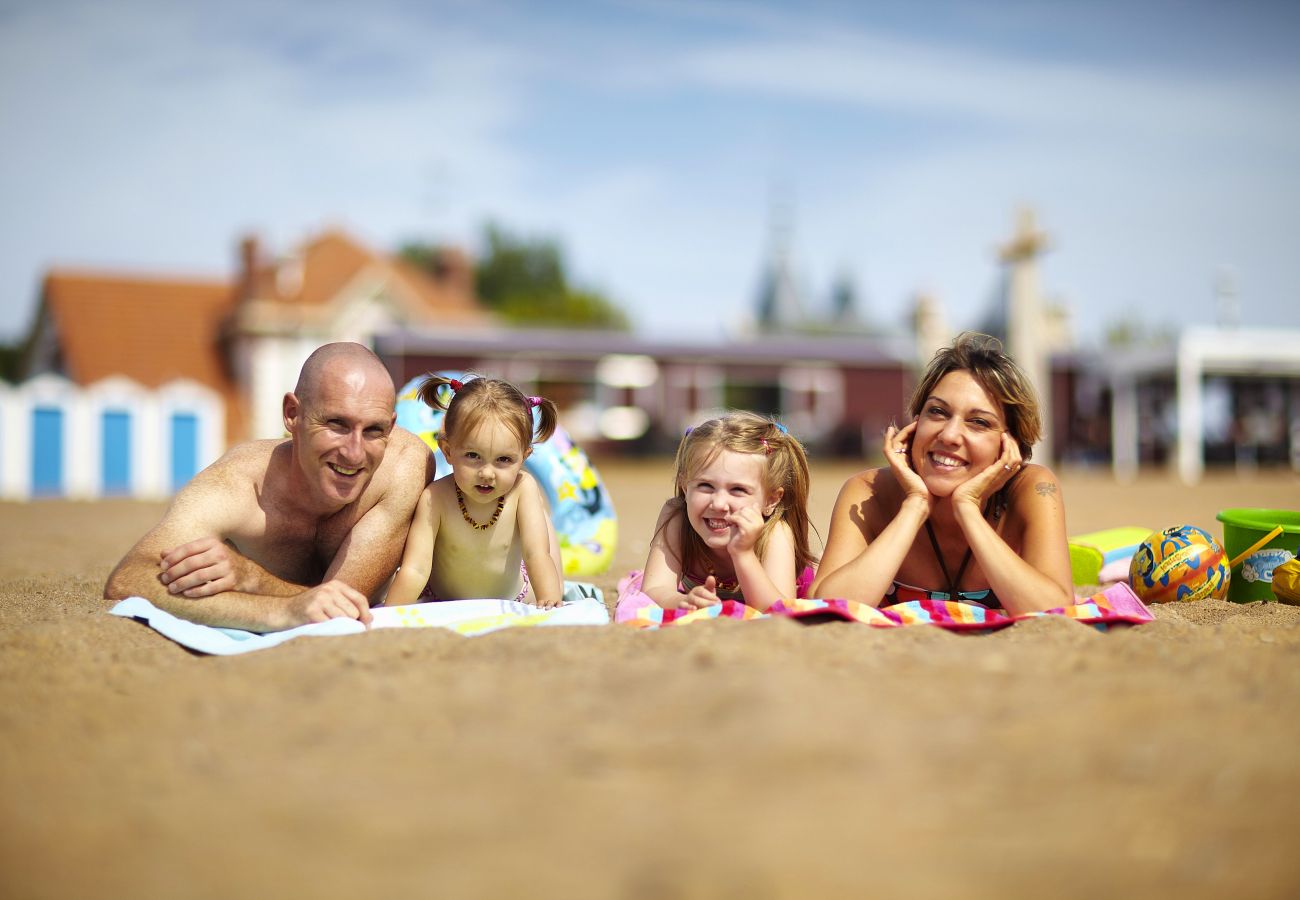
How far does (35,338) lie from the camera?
104 feet

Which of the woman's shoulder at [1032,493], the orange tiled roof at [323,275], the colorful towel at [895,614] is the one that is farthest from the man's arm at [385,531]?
the orange tiled roof at [323,275]

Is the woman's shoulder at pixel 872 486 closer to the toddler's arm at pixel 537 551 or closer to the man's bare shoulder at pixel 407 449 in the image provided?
the toddler's arm at pixel 537 551

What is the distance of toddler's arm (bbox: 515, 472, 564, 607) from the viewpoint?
4.10 meters

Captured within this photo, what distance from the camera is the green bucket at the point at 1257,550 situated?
466 centimetres

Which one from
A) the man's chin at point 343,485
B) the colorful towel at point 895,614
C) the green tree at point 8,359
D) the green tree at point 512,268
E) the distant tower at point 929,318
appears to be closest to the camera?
the colorful towel at point 895,614

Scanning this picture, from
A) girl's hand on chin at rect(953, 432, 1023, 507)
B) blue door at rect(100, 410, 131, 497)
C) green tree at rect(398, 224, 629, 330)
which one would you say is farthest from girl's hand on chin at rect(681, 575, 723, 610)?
green tree at rect(398, 224, 629, 330)

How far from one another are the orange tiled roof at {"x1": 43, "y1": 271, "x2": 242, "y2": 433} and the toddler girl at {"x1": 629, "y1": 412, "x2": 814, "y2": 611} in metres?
25.8

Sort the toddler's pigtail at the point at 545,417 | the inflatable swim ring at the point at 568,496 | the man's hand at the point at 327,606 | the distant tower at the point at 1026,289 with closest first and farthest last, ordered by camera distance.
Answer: the man's hand at the point at 327,606
the toddler's pigtail at the point at 545,417
the inflatable swim ring at the point at 568,496
the distant tower at the point at 1026,289

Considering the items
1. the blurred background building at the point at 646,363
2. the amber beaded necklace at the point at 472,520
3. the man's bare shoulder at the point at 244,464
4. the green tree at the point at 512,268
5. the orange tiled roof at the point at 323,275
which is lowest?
the amber beaded necklace at the point at 472,520

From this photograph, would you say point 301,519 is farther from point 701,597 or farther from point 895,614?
point 895,614

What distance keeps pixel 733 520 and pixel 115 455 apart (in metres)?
13.5

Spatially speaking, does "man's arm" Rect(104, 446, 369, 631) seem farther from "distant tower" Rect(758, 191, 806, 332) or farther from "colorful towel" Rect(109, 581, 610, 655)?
"distant tower" Rect(758, 191, 806, 332)

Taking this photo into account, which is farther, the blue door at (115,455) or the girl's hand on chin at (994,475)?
the blue door at (115,455)

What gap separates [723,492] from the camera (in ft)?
12.7
